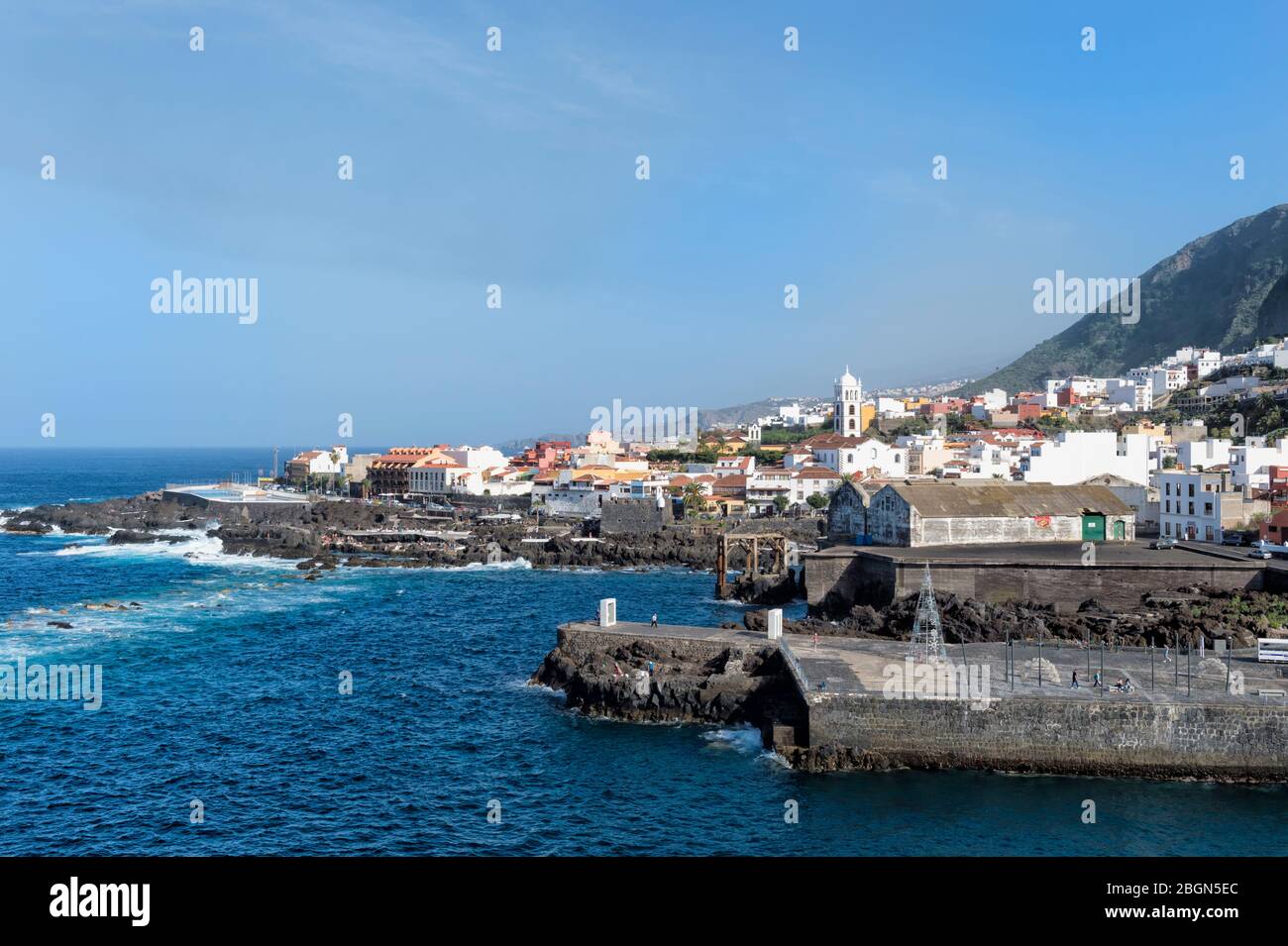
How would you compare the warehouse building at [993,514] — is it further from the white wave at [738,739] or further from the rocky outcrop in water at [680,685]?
the white wave at [738,739]

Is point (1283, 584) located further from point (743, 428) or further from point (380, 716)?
point (743, 428)

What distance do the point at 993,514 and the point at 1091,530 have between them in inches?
179

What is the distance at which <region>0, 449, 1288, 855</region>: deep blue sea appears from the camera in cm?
1839

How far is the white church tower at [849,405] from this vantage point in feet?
350

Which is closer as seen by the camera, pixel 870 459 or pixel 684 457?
pixel 870 459

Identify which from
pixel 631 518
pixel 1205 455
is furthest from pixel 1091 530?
pixel 631 518

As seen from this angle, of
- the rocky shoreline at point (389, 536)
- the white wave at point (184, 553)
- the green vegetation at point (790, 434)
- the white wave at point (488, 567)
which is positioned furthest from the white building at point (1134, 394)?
the white wave at point (184, 553)

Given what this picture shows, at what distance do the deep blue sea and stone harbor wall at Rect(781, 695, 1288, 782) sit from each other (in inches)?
18.7

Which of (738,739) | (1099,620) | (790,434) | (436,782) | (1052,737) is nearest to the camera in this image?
(1052,737)

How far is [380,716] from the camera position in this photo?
2731 cm

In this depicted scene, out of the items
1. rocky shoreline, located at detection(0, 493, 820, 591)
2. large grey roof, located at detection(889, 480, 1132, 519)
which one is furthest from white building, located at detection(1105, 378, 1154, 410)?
large grey roof, located at detection(889, 480, 1132, 519)

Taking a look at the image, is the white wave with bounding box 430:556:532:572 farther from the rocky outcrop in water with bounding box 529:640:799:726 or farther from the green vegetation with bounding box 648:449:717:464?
the green vegetation with bounding box 648:449:717:464

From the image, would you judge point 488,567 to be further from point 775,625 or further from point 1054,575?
point 1054,575

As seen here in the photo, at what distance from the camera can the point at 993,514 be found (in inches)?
1639
